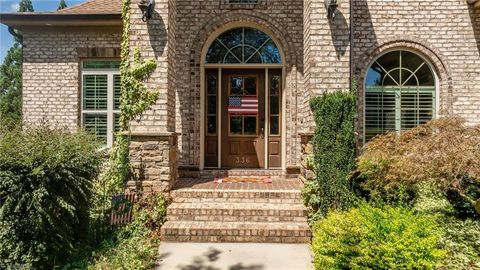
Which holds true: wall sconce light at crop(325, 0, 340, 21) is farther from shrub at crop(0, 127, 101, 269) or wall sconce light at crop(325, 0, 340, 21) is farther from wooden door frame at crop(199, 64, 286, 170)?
shrub at crop(0, 127, 101, 269)

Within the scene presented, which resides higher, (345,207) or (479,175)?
(479,175)

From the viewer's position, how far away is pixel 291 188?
5426 millimetres

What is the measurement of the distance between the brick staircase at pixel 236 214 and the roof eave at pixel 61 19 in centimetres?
389

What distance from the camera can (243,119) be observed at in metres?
7.12

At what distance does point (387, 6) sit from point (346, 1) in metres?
1.85

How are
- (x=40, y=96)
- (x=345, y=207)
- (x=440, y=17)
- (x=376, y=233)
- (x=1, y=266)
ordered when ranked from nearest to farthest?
(x=376, y=233) → (x=1, y=266) → (x=345, y=207) → (x=440, y=17) → (x=40, y=96)

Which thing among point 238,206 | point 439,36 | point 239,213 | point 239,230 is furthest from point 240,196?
point 439,36

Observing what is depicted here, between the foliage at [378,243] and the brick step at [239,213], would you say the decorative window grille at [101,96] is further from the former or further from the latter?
the foliage at [378,243]

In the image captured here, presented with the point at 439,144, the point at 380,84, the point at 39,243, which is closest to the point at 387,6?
the point at 380,84

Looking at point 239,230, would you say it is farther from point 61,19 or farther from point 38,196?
point 61,19

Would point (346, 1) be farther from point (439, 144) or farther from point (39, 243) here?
point (39, 243)

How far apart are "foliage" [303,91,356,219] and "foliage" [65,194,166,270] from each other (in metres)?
2.37

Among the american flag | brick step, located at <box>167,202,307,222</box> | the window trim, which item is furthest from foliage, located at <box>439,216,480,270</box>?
the american flag

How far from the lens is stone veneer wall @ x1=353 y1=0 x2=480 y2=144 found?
6406 millimetres
